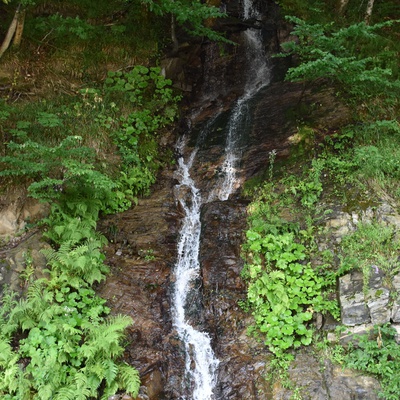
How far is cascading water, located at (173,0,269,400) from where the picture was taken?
6051mm

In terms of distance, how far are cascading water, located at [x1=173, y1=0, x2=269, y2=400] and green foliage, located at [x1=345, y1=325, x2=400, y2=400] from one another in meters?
2.30

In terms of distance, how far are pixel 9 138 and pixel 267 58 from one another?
32.1ft

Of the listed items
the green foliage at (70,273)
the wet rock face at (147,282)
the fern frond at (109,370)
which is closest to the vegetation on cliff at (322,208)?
the wet rock face at (147,282)

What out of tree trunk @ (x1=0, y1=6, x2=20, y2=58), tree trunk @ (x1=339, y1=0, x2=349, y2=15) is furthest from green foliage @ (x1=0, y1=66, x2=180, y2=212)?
tree trunk @ (x1=339, y1=0, x2=349, y2=15)

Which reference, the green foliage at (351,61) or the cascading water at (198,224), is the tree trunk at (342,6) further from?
the cascading water at (198,224)

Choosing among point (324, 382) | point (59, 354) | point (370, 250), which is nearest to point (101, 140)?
point (59, 354)

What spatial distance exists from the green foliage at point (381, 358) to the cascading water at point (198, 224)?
2305 mm

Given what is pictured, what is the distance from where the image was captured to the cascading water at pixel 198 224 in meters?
6.05

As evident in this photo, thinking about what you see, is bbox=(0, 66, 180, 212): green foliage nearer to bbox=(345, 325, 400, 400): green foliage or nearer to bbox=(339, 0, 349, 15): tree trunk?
bbox=(345, 325, 400, 400): green foliage

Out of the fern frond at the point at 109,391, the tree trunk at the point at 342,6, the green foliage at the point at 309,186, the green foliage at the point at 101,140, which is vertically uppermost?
the tree trunk at the point at 342,6

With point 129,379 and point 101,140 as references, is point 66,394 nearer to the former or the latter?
point 129,379

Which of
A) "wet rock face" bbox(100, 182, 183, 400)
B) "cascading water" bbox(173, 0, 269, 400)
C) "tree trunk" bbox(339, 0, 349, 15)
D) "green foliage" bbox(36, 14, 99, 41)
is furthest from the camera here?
"tree trunk" bbox(339, 0, 349, 15)

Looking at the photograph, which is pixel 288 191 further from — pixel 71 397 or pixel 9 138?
pixel 9 138

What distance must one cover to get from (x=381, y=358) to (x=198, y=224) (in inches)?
181
